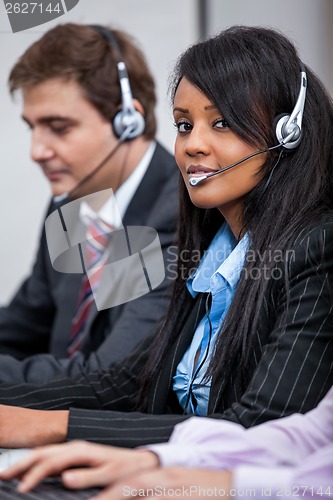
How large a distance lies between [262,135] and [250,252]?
18 cm

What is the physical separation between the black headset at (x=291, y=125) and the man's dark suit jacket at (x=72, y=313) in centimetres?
44

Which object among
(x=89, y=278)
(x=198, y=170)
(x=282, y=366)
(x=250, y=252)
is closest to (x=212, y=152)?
(x=198, y=170)

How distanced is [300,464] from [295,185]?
463mm

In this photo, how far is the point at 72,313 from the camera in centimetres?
200

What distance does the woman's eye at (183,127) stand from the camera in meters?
1.28

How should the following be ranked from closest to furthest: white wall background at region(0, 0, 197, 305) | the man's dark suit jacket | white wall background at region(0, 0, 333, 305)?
the man's dark suit jacket < white wall background at region(0, 0, 333, 305) < white wall background at region(0, 0, 197, 305)

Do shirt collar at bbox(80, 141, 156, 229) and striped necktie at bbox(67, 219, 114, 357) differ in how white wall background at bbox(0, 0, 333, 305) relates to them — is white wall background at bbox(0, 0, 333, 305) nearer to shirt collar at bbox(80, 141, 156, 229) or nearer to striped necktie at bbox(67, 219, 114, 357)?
shirt collar at bbox(80, 141, 156, 229)

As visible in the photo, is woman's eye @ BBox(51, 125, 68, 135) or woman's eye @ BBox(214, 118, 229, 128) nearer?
woman's eye @ BBox(214, 118, 229, 128)

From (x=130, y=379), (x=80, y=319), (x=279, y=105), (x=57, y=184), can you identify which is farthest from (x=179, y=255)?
(x=57, y=184)

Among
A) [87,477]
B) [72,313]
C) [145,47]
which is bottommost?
[72,313]

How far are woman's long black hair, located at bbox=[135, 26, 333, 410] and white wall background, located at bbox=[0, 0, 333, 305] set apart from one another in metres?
1.12

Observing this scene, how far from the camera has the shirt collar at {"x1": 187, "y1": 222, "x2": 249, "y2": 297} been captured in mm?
1259

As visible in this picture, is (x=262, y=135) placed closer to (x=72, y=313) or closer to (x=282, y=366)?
(x=282, y=366)

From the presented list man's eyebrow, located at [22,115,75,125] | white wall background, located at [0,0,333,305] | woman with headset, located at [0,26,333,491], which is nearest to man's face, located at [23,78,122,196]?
man's eyebrow, located at [22,115,75,125]
